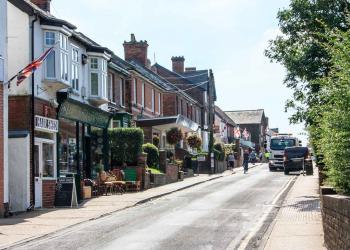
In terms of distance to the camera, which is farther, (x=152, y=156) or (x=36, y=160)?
(x=152, y=156)

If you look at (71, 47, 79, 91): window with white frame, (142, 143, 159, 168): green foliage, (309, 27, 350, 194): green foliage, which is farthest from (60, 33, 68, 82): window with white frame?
(309, 27, 350, 194): green foliage

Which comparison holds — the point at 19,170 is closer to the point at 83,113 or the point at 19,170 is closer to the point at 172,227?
the point at 83,113

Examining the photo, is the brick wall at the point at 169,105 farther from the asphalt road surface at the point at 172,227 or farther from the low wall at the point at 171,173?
the asphalt road surface at the point at 172,227

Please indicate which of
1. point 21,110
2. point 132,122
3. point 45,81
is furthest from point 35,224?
point 132,122

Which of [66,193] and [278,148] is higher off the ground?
[278,148]

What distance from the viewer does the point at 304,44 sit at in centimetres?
2261

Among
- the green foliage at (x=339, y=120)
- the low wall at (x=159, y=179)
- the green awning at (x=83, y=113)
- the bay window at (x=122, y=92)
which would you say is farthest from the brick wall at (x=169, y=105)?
the green foliage at (x=339, y=120)

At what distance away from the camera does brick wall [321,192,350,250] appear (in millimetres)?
8125

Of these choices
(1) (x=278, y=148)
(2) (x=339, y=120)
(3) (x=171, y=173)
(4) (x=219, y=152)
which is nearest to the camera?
(2) (x=339, y=120)

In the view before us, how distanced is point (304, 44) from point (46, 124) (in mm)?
10196

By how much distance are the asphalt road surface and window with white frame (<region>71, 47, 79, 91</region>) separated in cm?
657

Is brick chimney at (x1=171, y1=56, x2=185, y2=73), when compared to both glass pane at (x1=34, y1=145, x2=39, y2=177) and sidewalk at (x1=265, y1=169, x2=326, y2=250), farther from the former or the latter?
glass pane at (x1=34, y1=145, x2=39, y2=177)

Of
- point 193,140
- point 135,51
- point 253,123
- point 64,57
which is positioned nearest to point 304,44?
point 64,57

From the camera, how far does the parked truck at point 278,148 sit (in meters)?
52.2
